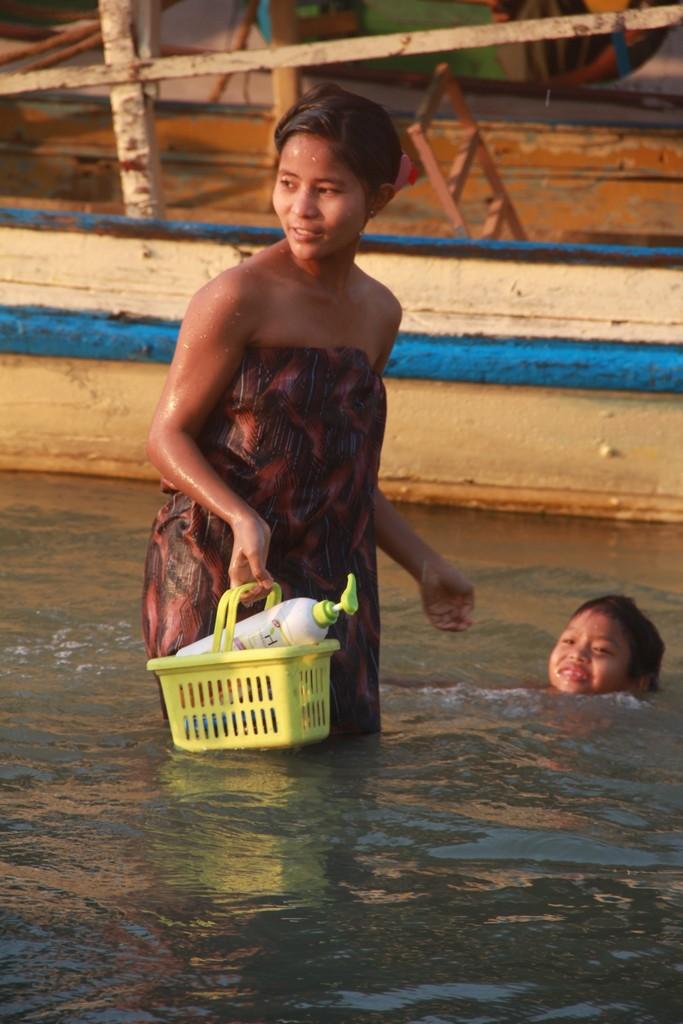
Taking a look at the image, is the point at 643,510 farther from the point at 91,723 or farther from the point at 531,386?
the point at 91,723

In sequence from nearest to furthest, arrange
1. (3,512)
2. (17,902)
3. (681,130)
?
1. (17,902)
2. (3,512)
3. (681,130)

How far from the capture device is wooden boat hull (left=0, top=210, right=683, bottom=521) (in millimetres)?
6984

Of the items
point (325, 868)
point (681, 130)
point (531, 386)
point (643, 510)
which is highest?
point (681, 130)

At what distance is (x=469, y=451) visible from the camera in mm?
7234

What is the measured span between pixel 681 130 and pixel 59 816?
24.4ft

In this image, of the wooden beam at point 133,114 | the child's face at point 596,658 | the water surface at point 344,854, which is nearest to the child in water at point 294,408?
the water surface at point 344,854

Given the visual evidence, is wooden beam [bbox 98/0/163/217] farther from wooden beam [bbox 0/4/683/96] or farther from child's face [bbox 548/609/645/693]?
child's face [bbox 548/609/645/693]

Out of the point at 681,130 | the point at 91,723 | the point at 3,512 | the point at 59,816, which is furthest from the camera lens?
the point at 681,130

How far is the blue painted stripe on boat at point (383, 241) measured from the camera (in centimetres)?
689

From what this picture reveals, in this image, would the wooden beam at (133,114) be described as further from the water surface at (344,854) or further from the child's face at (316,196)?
the child's face at (316,196)

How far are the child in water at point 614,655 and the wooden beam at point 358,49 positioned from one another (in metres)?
2.54

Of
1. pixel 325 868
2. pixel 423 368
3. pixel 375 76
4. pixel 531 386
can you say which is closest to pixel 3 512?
pixel 423 368

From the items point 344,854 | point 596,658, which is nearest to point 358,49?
point 596,658

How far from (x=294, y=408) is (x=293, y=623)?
55 centimetres
